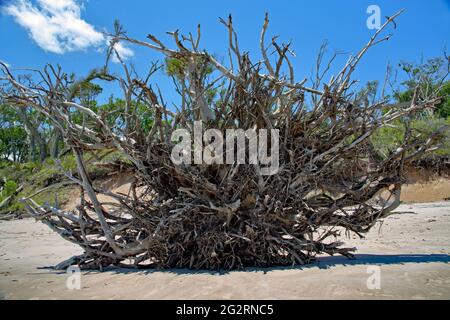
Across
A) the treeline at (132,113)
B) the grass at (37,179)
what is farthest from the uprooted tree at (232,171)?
the grass at (37,179)

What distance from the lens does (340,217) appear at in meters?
5.63

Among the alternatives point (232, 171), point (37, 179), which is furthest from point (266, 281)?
point (37, 179)

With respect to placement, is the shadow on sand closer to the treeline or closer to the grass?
the treeline

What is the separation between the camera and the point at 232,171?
5141 millimetres

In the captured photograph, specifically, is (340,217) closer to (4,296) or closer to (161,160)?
(161,160)

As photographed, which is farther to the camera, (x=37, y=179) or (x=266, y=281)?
(x=37, y=179)

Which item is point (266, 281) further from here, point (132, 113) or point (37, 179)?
point (37, 179)

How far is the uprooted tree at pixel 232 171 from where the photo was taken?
203 inches

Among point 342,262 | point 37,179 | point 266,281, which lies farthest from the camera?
point 37,179

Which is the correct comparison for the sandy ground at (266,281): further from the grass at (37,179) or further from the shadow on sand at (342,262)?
the grass at (37,179)

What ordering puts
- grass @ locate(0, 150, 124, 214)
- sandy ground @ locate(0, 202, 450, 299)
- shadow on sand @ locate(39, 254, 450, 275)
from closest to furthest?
sandy ground @ locate(0, 202, 450, 299) → shadow on sand @ locate(39, 254, 450, 275) → grass @ locate(0, 150, 124, 214)

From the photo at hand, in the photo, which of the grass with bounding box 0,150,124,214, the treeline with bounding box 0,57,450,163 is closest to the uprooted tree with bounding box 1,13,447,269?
the treeline with bounding box 0,57,450,163

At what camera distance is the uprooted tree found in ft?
16.9
